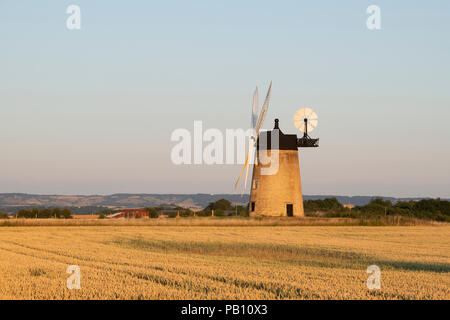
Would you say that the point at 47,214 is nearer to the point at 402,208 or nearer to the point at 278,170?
the point at 278,170

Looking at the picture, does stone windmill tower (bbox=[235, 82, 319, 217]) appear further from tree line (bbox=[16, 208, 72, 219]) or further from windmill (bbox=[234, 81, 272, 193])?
tree line (bbox=[16, 208, 72, 219])

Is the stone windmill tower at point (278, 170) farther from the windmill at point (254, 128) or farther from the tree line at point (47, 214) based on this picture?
the tree line at point (47, 214)

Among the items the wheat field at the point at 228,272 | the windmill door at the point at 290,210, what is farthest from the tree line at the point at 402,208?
the wheat field at the point at 228,272

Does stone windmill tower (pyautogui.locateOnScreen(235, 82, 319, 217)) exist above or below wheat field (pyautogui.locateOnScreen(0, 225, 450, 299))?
above

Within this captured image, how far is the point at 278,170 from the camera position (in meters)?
47.3

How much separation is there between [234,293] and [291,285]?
158cm

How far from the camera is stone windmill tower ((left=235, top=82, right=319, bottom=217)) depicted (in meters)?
46.9

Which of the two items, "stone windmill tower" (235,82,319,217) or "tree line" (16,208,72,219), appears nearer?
"stone windmill tower" (235,82,319,217)

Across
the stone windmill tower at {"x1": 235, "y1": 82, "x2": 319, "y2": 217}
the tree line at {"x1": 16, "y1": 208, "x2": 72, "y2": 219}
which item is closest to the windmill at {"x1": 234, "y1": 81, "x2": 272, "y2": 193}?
the stone windmill tower at {"x1": 235, "y1": 82, "x2": 319, "y2": 217}

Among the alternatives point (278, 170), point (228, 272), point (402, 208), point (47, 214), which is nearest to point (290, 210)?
point (278, 170)

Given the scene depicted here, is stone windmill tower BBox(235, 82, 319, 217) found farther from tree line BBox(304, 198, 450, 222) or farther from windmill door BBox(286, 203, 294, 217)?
tree line BBox(304, 198, 450, 222)

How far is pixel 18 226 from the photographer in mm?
38750
